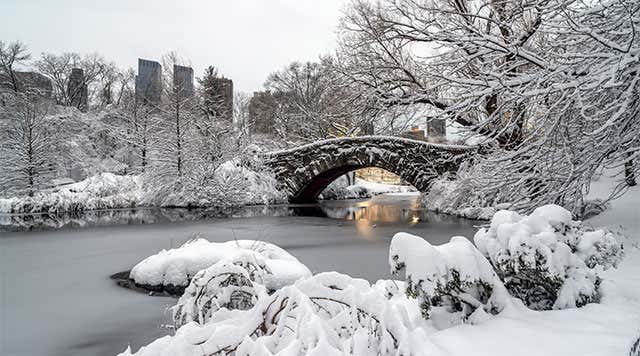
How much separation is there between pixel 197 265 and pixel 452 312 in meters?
3.85

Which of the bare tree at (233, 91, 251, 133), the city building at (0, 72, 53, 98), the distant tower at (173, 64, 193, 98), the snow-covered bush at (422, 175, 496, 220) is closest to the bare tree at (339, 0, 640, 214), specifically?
the snow-covered bush at (422, 175, 496, 220)

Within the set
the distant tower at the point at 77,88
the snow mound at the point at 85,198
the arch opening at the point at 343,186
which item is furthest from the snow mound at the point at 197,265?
the distant tower at the point at 77,88

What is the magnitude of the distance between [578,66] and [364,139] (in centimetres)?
1489

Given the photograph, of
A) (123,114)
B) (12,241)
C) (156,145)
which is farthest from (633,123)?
(123,114)

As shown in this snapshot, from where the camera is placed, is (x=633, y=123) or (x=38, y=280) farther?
(x=38, y=280)

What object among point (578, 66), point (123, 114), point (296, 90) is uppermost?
point (296, 90)

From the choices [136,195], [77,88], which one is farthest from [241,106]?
[136,195]

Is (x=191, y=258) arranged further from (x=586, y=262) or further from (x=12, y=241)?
(x=12, y=241)

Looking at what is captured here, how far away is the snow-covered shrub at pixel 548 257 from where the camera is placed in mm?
3346

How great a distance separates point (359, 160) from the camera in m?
20.0

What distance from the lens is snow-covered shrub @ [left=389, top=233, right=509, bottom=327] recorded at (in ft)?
10.2

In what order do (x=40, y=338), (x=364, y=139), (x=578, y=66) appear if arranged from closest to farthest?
1. (x=40, y=338)
2. (x=578, y=66)
3. (x=364, y=139)

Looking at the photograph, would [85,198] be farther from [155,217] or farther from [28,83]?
[28,83]

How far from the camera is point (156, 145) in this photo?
803 inches
